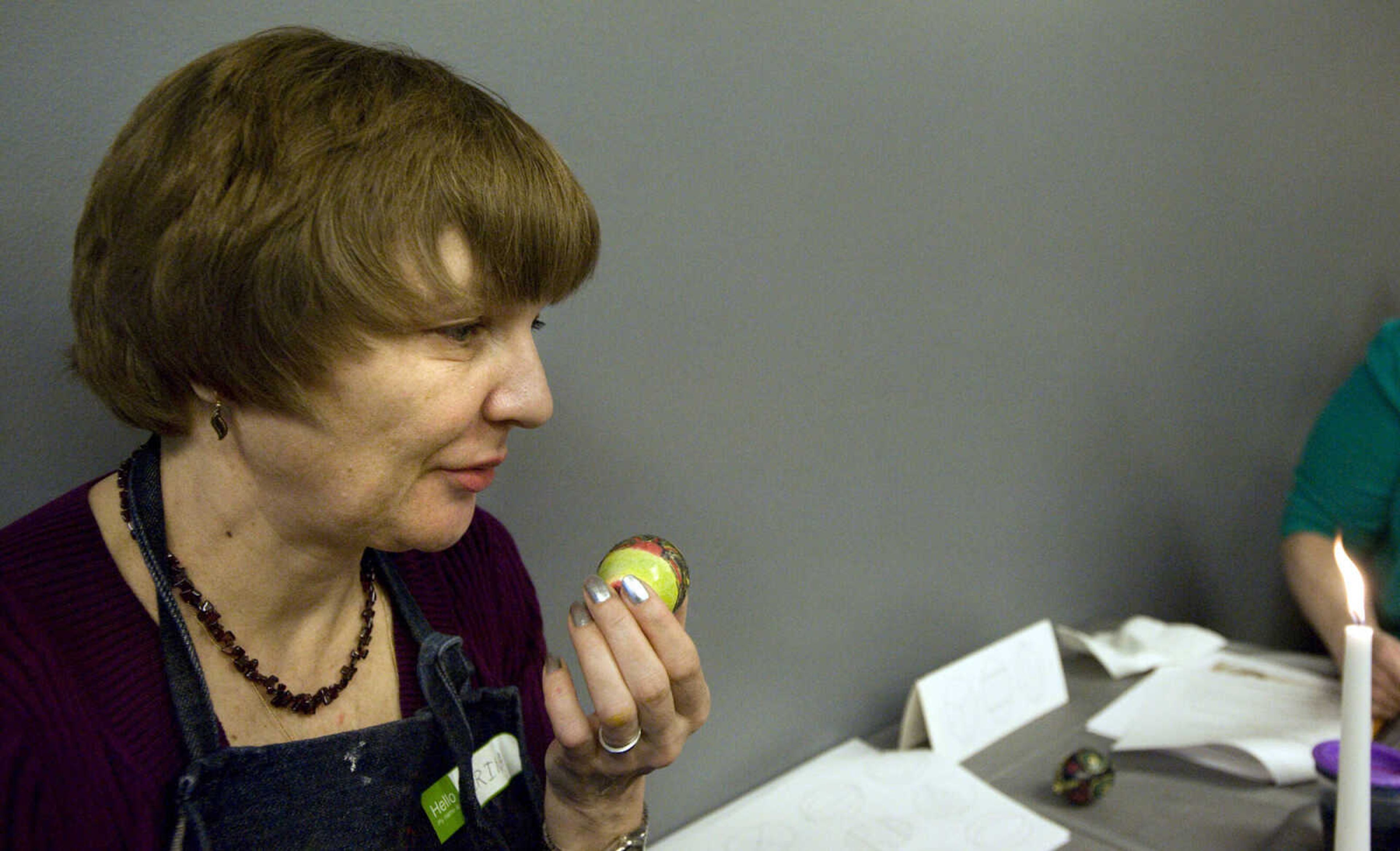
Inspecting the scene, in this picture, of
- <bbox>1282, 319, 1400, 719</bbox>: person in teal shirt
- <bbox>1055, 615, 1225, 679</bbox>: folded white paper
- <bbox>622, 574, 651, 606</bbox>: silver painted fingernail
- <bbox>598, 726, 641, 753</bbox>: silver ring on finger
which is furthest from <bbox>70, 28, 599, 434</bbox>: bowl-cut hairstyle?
<bbox>1282, 319, 1400, 719</bbox>: person in teal shirt

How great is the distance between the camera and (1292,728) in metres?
1.21

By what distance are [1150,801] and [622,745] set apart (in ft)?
2.39

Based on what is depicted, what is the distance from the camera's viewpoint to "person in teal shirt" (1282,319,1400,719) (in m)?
1.46

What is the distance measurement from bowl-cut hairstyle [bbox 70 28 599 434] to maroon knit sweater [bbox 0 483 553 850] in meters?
0.11

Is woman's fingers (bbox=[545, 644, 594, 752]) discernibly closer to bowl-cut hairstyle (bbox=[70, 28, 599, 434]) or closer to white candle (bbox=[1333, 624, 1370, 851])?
bowl-cut hairstyle (bbox=[70, 28, 599, 434])

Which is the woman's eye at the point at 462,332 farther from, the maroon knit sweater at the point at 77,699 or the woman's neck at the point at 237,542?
the maroon knit sweater at the point at 77,699

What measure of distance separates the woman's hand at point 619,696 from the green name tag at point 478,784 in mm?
60

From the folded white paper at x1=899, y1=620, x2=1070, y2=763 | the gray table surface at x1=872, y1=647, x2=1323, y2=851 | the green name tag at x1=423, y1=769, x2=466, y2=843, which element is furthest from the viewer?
the folded white paper at x1=899, y1=620, x2=1070, y2=763

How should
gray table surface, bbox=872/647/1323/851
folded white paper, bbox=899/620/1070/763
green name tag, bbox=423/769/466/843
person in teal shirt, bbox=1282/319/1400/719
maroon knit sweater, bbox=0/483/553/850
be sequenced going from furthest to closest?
person in teal shirt, bbox=1282/319/1400/719 → folded white paper, bbox=899/620/1070/763 → gray table surface, bbox=872/647/1323/851 → green name tag, bbox=423/769/466/843 → maroon knit sweater, bbox=0/483/553/850

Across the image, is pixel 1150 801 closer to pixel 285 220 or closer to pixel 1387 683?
pixel 1387 683

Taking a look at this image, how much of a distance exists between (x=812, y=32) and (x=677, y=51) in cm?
23

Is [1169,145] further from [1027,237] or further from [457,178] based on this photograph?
[457,178]

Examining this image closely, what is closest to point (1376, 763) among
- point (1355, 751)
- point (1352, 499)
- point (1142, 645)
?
point (1355, 751)

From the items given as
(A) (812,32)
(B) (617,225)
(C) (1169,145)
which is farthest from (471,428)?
(C) (1169,145)
